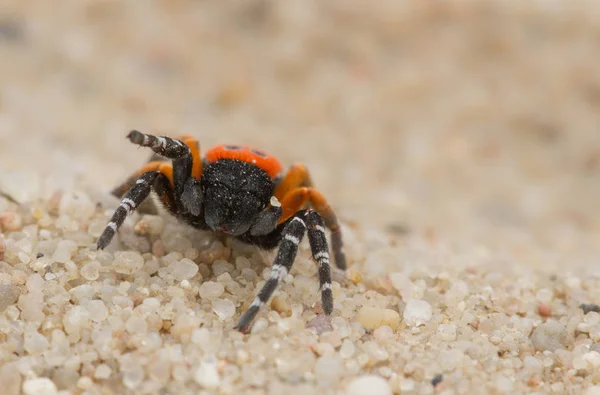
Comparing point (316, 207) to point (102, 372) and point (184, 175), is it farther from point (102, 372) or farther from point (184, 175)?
point (102, 372)

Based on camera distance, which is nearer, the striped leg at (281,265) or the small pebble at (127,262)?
the striped leg at (281,265)

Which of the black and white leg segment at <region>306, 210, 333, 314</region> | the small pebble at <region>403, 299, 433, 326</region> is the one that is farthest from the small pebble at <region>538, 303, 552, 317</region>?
the black and white leg segment at <region>306, 210, 333, 314</region>

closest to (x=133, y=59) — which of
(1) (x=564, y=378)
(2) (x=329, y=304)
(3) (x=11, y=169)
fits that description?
(3) (x=11, y=169)

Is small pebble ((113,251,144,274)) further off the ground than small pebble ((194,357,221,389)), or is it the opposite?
small pebble ((113,251,144,274))

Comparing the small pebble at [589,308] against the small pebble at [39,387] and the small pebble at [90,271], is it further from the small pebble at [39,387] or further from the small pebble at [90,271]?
the small pebble at [39,387]

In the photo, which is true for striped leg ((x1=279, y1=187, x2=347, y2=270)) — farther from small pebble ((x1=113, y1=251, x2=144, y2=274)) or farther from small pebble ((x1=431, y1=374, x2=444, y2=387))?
small pebble ((x1=431, y1=374, x2=444, y2=387))

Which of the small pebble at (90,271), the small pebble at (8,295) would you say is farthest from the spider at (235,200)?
the small pebble at (8,295)
